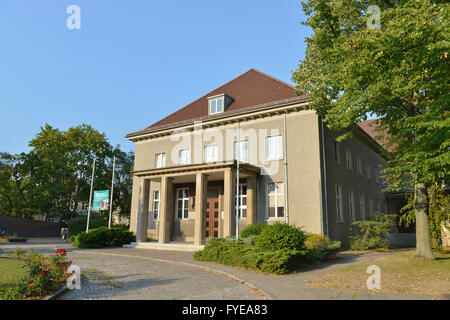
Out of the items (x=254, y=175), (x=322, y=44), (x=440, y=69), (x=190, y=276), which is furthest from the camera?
(x=254, y=175)

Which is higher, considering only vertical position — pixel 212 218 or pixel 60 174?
pixel 60 174

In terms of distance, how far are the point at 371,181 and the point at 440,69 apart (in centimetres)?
1883

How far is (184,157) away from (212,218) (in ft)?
17.0

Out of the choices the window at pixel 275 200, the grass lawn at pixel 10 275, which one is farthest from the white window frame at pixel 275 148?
the grass lawn at pixel 10 275

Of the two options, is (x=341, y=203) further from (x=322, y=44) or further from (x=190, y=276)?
(x=190, y=276)

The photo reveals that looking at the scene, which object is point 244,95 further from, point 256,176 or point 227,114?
point 256,176

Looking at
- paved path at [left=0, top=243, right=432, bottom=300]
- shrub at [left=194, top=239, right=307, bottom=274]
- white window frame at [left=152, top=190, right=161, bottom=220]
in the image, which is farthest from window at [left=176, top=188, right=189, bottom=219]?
paved path at [left=0, top=243, right=432, bottom=300]

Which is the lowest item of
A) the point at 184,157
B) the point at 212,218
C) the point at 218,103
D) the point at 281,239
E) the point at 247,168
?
the point at 281,239

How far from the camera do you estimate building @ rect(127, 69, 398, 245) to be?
61.1ft

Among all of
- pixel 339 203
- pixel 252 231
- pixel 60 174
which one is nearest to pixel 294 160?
pixel 339 203

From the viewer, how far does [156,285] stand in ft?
27.9

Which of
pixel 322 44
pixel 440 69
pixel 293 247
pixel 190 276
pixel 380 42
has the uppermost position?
pixel 322 44
